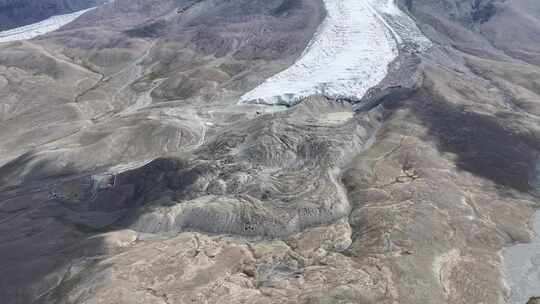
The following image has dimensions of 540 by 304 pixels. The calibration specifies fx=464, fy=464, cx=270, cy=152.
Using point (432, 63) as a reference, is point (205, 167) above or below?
above

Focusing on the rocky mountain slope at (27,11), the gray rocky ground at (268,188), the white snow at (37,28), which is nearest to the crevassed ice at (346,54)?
the gray rocky ground at (268,188)

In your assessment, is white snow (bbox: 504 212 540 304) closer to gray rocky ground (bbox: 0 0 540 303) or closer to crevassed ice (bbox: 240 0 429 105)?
gray rocky ground (bbox: 0 0 540 303)

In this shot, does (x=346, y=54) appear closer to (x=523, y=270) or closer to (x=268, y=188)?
(x=268, y=188)

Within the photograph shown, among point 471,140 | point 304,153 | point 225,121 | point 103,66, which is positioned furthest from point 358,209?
point 103,66

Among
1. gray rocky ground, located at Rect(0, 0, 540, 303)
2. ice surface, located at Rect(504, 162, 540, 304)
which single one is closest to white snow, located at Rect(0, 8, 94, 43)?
gray rocky ground, located at Rect(0, 0, 540, 303)

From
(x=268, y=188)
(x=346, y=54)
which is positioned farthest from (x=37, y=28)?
(x=268, y=188)

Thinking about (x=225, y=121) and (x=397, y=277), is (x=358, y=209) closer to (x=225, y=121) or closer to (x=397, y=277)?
(x=397, y=277)
